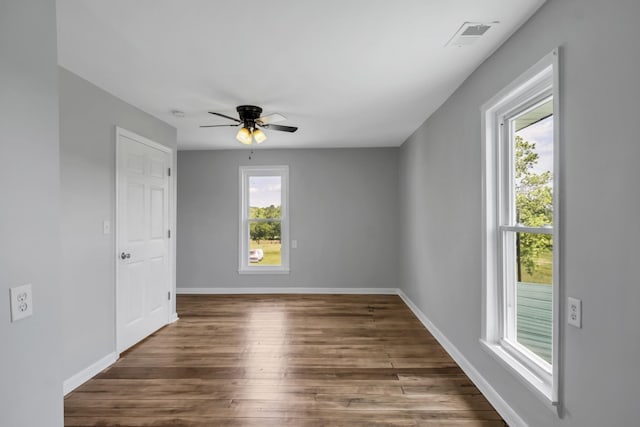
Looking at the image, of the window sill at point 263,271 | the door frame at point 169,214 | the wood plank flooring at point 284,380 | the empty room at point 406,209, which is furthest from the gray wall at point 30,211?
the window sill at point 263,271

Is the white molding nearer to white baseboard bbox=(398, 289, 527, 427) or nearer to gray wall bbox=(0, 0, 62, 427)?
gray wall bbox=(0, 0, 62, 427)

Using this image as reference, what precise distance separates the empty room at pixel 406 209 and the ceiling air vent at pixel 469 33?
0.01 metres

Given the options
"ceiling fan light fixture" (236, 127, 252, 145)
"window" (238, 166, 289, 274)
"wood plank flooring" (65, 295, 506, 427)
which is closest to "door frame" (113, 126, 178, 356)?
"wood plank flooring" (65, 295, 506, 427)

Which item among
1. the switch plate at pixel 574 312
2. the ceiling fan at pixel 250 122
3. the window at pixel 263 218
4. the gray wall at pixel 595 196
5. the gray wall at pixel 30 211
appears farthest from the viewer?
the window at pixel 263 218

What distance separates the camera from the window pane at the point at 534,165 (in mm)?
1964

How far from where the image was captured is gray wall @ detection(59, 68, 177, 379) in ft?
8.64

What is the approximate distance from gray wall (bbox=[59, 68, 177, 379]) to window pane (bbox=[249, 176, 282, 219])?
2773 mm

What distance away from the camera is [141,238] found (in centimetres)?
365

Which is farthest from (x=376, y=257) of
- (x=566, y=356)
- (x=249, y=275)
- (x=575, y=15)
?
(x=575, y=15)

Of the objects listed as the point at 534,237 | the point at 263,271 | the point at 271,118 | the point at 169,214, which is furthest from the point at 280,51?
the point at 263,271

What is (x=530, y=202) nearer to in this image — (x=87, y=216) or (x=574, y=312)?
(x=574, y=312)

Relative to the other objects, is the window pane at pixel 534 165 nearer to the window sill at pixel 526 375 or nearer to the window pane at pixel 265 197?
the window sill at pixel 526 375

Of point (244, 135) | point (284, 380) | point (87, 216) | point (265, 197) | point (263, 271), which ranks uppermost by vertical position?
point (244, 135)

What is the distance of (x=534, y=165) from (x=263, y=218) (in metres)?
4.45
